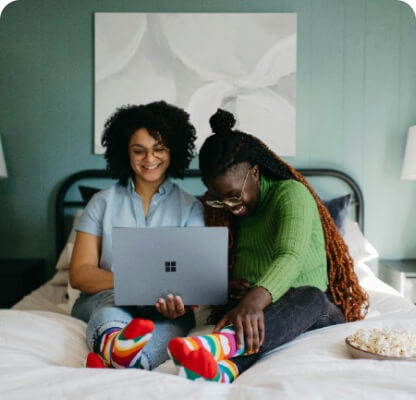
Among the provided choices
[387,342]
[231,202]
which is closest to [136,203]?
[231,202]

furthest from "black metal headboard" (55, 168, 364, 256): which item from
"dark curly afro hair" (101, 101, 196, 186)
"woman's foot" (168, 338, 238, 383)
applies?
"woman's foot" (168, 338, 238, 383)

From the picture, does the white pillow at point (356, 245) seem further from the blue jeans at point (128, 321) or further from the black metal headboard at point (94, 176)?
the blue jeans at point (128, 321)

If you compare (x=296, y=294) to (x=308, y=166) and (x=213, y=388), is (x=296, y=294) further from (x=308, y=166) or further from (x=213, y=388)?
(x=308, y=166)

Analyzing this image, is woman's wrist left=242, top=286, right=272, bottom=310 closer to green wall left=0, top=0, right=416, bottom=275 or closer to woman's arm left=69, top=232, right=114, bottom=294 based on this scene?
woman's arm left=69, top=232, right=114, bottom=294

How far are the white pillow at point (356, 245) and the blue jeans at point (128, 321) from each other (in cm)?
102

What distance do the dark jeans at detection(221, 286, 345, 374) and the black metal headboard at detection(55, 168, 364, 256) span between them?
120cm

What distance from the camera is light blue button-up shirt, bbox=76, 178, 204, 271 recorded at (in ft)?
4.95

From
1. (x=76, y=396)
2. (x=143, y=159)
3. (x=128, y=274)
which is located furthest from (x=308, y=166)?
(x=76, y=396)

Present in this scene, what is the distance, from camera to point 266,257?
54.1 inches

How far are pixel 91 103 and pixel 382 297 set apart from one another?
1.80 m

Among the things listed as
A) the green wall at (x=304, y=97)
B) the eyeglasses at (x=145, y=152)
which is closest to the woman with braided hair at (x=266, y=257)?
the eyeglasses at (x=145, y=152)

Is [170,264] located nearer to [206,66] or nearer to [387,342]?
[387,342]

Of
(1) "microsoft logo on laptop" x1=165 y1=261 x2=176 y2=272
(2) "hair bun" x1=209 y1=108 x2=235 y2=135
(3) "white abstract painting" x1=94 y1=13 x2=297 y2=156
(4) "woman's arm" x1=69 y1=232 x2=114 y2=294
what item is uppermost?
(3) "white abstract painting" x1=94 y1=13 x2=297 y2=156

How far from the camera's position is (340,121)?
2.46 metres
